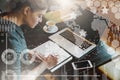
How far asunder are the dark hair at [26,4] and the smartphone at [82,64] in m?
0.39

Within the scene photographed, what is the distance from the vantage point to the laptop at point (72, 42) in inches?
69.0

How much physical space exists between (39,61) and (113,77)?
457 millimetres

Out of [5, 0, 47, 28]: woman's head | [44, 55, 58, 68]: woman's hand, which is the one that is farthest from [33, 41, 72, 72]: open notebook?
[5, 0, 47, 28]: woman's head

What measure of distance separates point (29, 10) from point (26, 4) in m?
0.04

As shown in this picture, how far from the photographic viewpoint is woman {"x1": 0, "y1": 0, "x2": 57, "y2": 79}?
1741 mm

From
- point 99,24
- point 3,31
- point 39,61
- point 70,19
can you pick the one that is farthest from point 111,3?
point 3,31

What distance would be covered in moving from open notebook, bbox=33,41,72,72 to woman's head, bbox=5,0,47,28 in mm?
142

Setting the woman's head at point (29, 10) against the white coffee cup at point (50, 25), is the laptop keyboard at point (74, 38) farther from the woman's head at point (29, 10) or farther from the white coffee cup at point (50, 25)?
the woman's head at point (29, 10)

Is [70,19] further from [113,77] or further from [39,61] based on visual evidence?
[113,77]

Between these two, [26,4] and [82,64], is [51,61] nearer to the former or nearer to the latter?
[82,64]

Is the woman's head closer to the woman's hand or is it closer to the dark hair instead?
the dark hair

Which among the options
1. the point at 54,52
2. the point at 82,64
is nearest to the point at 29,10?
the point at 54,52

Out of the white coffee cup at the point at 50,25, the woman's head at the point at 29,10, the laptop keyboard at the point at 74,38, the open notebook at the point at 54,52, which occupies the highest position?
the woman's head at the point at 29,10

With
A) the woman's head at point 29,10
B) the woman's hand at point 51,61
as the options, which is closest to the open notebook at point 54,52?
the woman's hand at point 51,61
